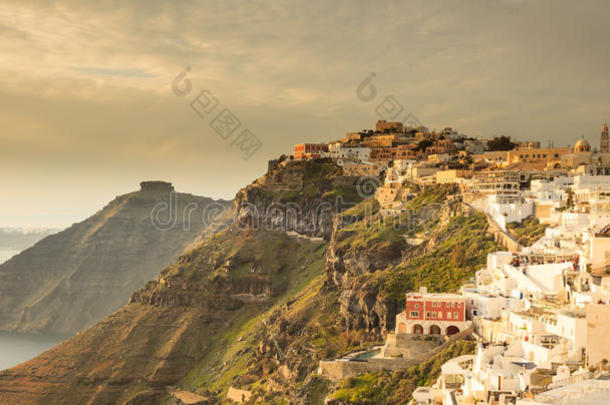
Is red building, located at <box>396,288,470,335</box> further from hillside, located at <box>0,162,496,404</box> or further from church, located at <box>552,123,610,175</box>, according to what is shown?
church, located at <box>552,123,610,175</box>

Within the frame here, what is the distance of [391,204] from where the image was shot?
9381 centimetres

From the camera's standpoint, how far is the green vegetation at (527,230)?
6419 cm

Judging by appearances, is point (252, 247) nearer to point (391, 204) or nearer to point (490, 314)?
A: point (391, 204)

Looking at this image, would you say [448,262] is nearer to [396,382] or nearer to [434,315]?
[434,315]

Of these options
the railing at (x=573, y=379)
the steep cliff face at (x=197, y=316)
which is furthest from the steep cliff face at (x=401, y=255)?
the railing at (x=573, y=379)

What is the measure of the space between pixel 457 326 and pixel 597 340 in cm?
2160

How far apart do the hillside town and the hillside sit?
13.7ft

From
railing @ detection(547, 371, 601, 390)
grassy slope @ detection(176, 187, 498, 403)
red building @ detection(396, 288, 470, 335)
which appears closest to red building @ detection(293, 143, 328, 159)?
grassy slope @ detection(176, 187, 498, 403)

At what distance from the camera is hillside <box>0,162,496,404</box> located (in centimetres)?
7100

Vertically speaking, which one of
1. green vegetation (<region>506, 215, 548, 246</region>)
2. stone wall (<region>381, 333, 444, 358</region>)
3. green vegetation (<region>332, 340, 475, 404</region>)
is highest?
green vegetation (<region>506, 215, 548, 246</region>)

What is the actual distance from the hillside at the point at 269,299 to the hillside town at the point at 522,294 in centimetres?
418

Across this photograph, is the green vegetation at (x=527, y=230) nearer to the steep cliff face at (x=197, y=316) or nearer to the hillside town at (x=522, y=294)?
the hillside town at (x=522, y=294)

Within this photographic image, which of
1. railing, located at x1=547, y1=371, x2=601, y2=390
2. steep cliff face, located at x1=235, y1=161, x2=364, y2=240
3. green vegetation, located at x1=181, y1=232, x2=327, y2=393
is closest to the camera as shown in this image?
railing, located at x1=547, y1=371, x2=601, y2=390

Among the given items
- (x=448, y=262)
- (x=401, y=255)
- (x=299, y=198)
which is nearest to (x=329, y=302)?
(x=401, y=255)
